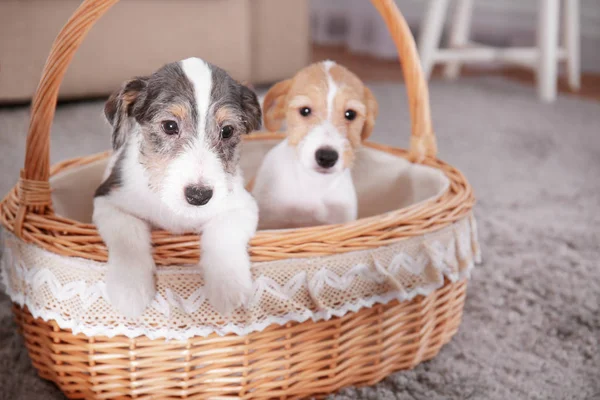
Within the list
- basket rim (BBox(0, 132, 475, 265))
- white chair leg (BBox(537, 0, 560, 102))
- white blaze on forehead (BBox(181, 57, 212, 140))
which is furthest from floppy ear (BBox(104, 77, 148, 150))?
white chair leg (BBox(537, 0, 560, 102))

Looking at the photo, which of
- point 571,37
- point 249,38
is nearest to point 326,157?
point 249,38

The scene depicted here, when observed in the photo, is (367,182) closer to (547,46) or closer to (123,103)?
(123,103)

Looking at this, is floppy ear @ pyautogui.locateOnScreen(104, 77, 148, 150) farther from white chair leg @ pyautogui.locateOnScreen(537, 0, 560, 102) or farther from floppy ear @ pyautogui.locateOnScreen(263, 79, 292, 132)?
white chair leg @ pyautogui.locateOnScreen(537, 0, 560, 102)

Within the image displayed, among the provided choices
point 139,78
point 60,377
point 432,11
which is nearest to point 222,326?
point 60,377

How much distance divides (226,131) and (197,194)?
0.59ft

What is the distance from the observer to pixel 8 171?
2455 mm

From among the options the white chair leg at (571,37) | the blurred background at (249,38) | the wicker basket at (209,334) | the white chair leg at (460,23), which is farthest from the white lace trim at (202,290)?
the white chair leg at (460,23)

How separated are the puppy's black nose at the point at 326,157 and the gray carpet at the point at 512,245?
0.51m

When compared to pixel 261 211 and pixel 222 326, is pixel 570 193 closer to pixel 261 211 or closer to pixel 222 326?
pixel 261 211

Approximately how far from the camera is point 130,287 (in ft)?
3.61

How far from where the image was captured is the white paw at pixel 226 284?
112 centimetres

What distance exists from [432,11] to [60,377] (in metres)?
3.44

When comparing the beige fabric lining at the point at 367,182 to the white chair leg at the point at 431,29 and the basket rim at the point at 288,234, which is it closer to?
the basket rim at the point at 288,234

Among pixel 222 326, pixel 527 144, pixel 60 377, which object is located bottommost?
pixel 527 144
